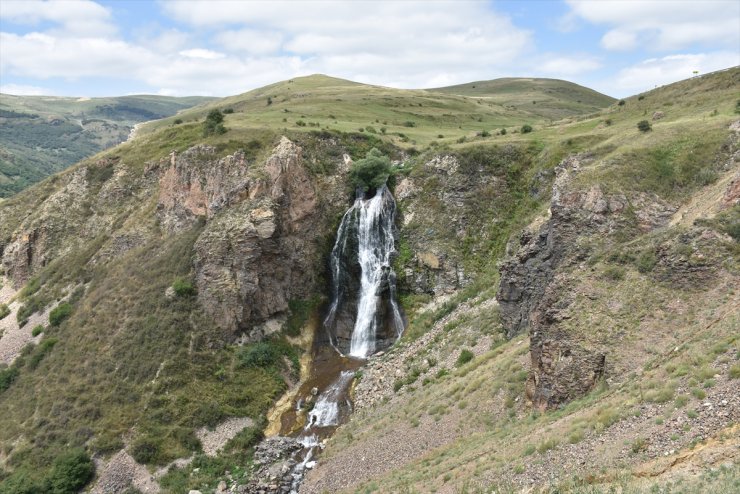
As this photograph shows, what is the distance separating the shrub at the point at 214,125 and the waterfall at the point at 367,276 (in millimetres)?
21176

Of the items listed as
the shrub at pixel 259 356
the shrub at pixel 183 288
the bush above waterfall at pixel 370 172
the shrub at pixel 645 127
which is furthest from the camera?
the bush above waterfall at pixel 370 172

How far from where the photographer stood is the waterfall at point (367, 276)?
47.5m

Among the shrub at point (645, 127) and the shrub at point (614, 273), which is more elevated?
the shrub at point (645, 127)

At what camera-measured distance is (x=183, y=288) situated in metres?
45.9

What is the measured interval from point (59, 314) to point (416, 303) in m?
35.8

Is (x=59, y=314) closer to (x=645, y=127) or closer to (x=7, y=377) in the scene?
(x=7, y=377)

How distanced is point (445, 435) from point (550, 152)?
35.6 metres

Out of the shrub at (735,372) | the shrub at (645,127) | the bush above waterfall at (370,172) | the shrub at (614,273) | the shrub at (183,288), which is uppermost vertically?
the shrub at (645,127)

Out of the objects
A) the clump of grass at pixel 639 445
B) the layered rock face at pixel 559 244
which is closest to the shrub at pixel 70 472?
the layered rock face at pixel 559 244

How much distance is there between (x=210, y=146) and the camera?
57.2 metres

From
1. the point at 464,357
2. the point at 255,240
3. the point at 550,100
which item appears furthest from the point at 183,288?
the point at 550,100

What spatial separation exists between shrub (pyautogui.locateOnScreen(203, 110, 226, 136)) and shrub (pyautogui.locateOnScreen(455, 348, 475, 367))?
42.6m

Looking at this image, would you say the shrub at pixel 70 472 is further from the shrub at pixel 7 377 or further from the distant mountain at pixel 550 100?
the distant mountain at pixel 550 100

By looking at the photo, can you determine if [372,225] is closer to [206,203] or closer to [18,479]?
[206,203]
